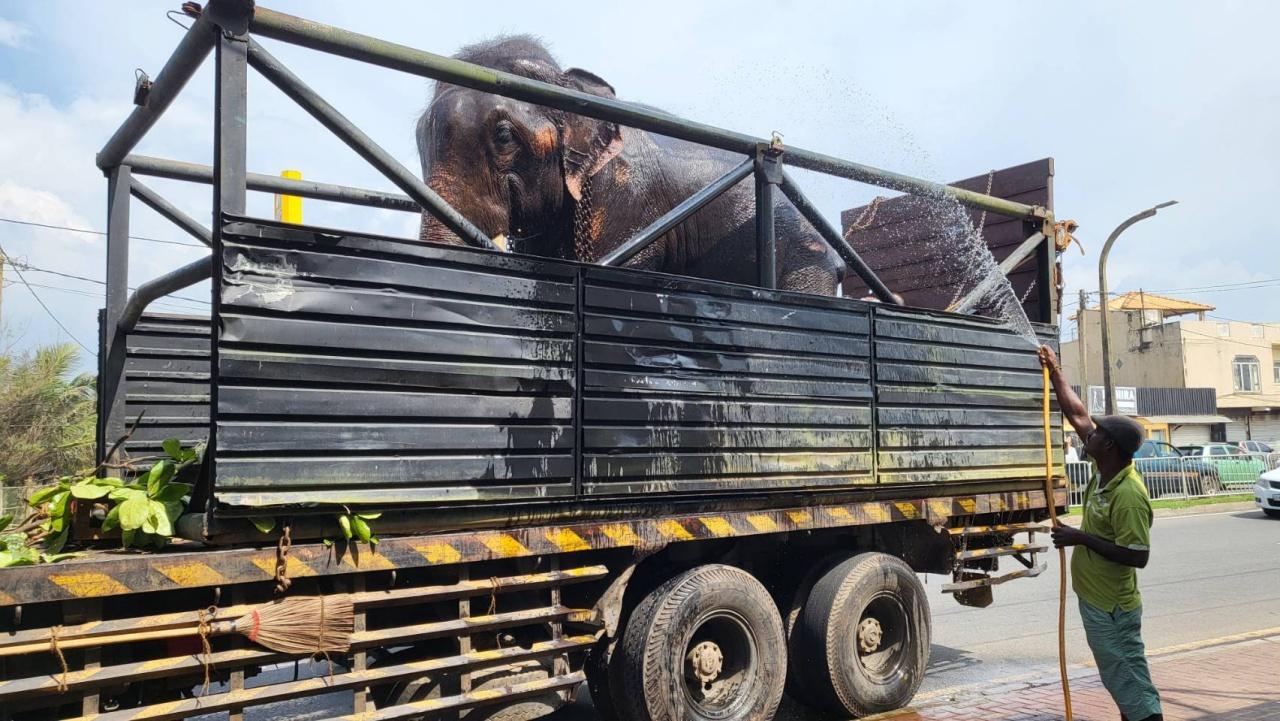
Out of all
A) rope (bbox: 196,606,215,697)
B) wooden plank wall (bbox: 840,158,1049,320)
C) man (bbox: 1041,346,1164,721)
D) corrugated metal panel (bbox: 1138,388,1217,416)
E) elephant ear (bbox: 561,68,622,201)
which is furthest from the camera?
corrugated metal panel (bbox: 1138,388,1217,416)

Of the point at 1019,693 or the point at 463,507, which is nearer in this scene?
the point at 463,507

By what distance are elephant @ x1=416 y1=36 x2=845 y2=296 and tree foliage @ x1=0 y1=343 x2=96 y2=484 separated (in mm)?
11032

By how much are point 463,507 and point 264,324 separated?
1.08 metres

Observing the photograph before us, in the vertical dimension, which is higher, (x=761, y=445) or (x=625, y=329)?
(x=625, y=329)

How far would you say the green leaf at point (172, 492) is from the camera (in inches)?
140

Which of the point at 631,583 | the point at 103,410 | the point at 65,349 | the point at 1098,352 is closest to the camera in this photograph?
the point at 631,583

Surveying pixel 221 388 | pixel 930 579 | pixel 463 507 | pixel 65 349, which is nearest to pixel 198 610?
pixel 221 388

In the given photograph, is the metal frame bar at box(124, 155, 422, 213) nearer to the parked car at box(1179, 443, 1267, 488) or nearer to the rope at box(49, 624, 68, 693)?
the rope at box(49, 624, 68, 693)

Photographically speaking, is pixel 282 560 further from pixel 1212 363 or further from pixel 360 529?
pixel 1212 363

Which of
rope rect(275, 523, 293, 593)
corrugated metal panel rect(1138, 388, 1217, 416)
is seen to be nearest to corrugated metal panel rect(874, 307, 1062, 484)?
rope rect(275, 523, 293, 593)

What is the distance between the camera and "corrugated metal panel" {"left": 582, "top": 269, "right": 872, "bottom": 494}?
14.3ft

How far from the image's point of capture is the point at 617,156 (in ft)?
22.4

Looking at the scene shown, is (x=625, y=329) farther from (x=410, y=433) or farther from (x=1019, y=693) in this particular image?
(x=1019, y=693)

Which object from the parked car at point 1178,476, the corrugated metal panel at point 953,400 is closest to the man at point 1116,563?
the corrugated metal panel at point 953,400
